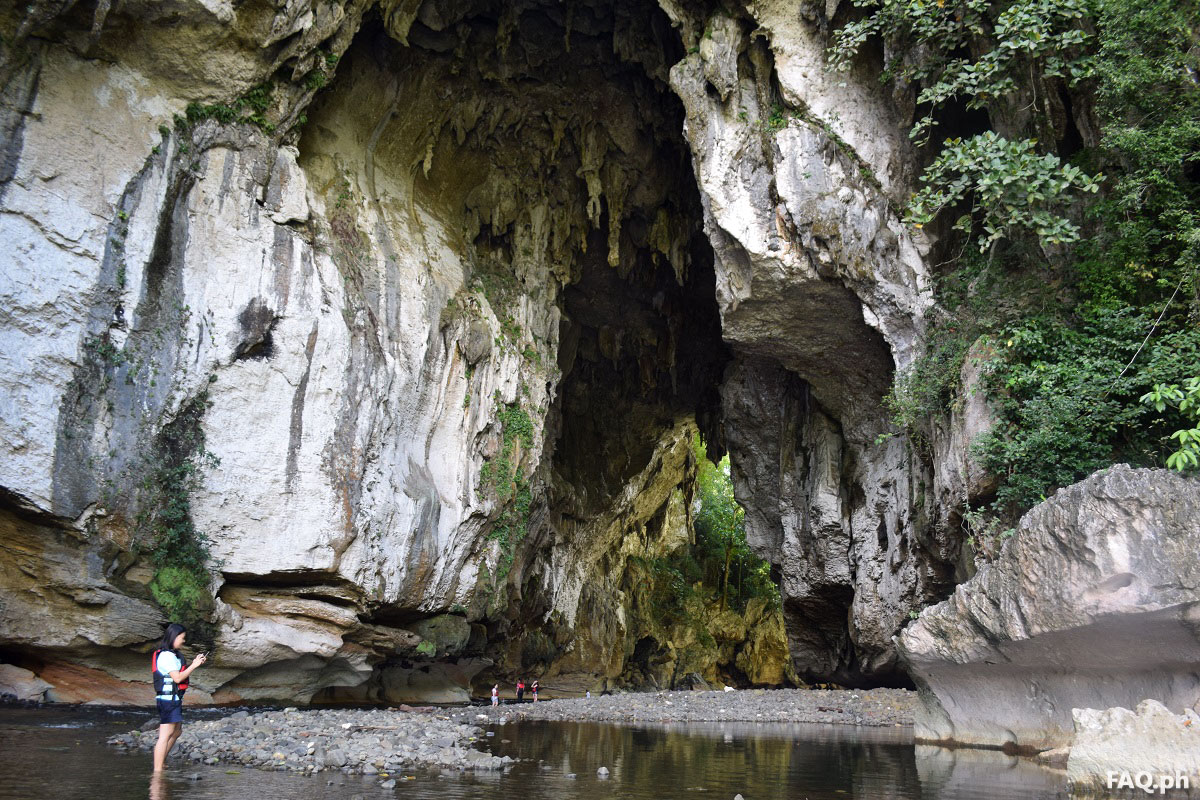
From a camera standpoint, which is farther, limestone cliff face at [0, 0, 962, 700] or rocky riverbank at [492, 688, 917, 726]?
rocky riverbank at [492, 688, 917, 726]

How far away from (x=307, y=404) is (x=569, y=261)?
9.89 m

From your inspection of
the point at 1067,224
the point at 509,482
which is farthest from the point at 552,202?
the point at 1067,224

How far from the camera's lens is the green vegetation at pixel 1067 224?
9.75 m

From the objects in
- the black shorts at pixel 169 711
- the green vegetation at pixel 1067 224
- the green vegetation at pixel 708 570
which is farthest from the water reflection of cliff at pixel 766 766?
the green vegetation at pixel 708 570

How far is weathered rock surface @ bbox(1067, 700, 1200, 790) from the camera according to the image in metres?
6.39

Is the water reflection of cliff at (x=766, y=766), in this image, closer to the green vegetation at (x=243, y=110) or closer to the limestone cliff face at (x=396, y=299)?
the limestone cliff face at (x=396, y=299)

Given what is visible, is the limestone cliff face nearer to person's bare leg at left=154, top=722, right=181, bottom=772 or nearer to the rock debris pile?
the rock debris pile

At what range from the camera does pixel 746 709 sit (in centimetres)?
1689

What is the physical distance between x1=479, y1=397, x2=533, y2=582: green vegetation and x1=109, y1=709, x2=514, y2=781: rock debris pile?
8.75 metres

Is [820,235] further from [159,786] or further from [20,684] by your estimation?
[20,684]

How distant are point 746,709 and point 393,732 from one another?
9.47 meters

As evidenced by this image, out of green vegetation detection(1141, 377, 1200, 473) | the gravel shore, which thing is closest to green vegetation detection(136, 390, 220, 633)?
the gravel shore

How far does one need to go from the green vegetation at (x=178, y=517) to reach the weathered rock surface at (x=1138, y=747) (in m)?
12.3

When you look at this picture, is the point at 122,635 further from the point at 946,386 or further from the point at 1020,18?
the point at 1020,18
